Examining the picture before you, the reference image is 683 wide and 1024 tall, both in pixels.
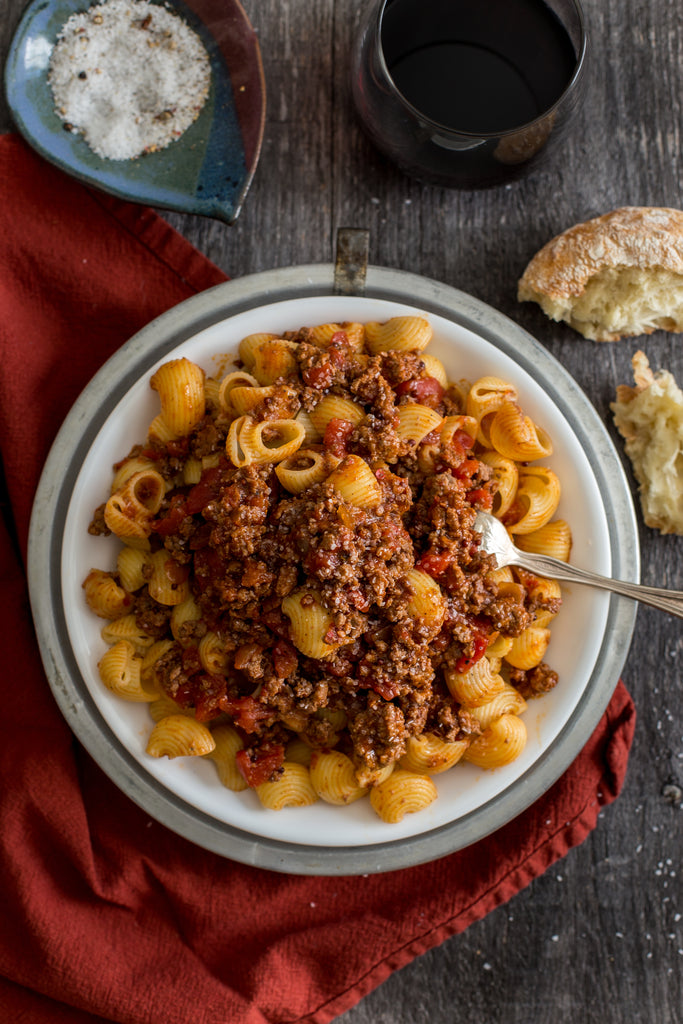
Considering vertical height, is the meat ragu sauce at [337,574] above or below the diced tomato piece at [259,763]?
above

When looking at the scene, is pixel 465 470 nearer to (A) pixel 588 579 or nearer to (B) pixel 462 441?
(B) pixel 462 441

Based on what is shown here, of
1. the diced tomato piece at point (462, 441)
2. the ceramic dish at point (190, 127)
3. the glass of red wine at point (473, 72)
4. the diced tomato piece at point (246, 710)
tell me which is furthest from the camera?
the ceramic dish at point (190, 127)

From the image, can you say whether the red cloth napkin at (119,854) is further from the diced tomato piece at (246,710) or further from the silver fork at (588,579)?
the diced tomato piece at (246,710)

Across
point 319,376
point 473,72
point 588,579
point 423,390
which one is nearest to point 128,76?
point 473,72

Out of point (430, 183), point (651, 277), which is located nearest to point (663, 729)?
point (651, 277)

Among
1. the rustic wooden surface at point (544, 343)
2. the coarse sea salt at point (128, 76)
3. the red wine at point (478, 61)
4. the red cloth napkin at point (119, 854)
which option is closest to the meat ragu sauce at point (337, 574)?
the red cloth napkin at point (119, 854)

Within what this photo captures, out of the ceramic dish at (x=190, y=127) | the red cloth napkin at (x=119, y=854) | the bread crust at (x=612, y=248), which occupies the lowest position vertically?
the red cloth napkin at (x=119, y=854)
